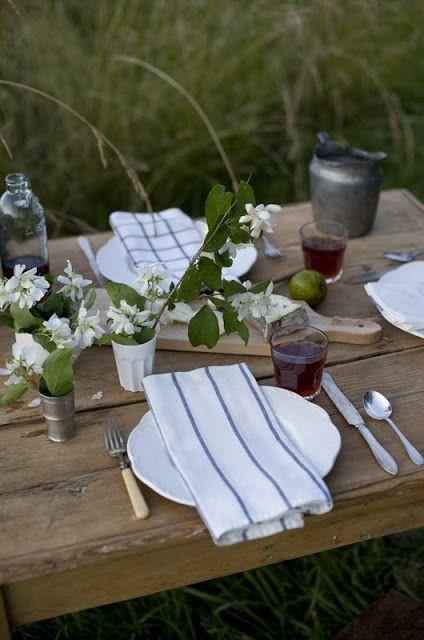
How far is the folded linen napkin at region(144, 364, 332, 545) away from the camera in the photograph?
1036 mm

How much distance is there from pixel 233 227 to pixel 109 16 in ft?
7.41

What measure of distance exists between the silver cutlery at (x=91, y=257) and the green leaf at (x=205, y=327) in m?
0.47

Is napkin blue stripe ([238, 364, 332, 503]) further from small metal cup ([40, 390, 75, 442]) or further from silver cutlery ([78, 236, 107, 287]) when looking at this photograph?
silver cutlery ([78, 236, 107, 287])

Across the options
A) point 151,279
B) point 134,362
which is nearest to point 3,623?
point 134,362

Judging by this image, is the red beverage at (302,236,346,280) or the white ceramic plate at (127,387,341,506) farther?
the red beverage at (302,236,346,280)

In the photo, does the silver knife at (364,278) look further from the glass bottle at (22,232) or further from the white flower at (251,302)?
the glass bottle at (22,232)

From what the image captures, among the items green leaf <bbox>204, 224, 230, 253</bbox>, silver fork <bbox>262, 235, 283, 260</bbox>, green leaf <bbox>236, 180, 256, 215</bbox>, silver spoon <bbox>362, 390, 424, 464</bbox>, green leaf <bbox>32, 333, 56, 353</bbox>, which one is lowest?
silver fork <bbox>262, 235, 283, 260</bbox>

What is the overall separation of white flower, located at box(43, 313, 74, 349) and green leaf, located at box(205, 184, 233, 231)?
10.6 inches

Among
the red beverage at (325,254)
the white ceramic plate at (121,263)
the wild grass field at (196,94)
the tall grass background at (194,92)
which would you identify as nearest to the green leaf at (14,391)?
the white ceramic plate at (121,263)

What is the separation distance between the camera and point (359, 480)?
1.15 metres

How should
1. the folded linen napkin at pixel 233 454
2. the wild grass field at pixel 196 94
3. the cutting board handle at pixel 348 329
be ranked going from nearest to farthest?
the folded linen napkin at pixel 233 454 → the cutting board handle at pixel 348 329 → the wild grass field at pixel 196 94

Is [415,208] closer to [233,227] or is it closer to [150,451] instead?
[233,227]

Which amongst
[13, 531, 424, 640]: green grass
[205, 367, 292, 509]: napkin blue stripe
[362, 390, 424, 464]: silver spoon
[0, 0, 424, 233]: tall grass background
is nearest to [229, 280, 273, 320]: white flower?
[205, 367, 292, 509]: napkin blue stripe

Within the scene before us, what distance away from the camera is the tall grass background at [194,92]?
2971mm
